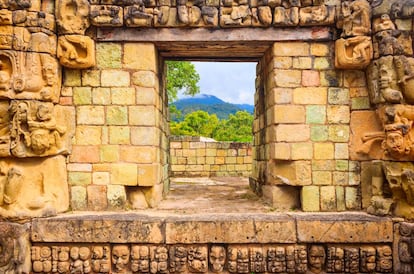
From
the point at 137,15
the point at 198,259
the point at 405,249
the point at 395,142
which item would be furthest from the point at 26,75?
the point at 405,249

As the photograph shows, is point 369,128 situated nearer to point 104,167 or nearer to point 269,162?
point 269,162

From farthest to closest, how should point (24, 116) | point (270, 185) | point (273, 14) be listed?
point (270, 185), point (273, 14), point (24, 116)

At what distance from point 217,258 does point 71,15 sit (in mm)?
3705

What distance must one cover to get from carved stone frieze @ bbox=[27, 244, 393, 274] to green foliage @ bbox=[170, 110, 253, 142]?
21.6 meters

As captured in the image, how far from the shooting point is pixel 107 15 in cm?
465

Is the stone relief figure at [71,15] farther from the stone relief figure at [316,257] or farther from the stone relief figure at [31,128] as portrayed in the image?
the stone relief figure at [316,257]

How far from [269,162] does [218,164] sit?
560cm

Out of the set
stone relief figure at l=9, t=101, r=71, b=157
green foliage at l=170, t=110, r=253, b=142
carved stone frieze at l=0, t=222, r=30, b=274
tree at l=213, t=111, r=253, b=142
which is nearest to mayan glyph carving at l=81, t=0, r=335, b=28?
stone relief figure at l=9, t=101, r=71, b=157

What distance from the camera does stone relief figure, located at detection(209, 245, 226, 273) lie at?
428 cm

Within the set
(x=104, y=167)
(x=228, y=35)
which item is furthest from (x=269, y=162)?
(x=104, y=167)

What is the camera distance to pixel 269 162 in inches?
203

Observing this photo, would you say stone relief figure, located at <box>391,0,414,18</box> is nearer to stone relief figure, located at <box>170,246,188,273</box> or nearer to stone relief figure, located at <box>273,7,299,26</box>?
stone relief figure, located at <box>273,7,299,26</box>

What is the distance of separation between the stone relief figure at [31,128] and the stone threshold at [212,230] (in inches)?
35.0

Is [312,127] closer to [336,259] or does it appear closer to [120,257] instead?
[336,259]
